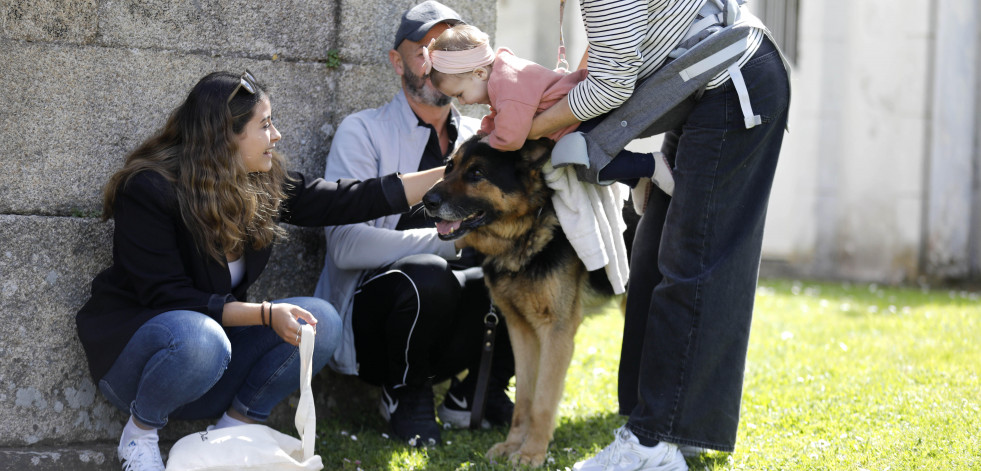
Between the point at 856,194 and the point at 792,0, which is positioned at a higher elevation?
the point at 792,0

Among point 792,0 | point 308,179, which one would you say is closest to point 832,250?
point 792,0

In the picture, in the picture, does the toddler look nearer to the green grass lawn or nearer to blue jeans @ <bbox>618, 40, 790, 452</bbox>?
blue jeans @ <bbox>618, 40, 790, 452</bbox>

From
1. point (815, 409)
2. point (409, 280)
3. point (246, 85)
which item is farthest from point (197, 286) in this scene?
point (815, 409)

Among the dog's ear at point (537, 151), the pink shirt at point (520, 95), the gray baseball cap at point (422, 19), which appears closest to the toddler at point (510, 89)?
the pink shirt at point (520, 95)

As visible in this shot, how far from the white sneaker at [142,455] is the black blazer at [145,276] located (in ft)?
0.96

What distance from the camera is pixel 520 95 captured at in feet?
11.1

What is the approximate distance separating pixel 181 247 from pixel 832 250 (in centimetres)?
892

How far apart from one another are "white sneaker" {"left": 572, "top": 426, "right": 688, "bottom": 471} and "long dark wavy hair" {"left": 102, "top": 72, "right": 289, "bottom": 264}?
1.57 meters

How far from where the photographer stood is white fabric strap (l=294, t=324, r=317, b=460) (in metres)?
3.14

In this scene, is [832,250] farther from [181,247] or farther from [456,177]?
[181,247]

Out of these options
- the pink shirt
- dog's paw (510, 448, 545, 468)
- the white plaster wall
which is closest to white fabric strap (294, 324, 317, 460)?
dog's paw (510, 448, 545, 468)

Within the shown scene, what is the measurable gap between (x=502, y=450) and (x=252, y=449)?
3.67ft

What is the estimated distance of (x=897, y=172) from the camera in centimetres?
1032

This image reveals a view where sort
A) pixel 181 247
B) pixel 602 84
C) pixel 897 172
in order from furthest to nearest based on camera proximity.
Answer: pixel 897 172 → pixel 181 247 → pixel 602 84
